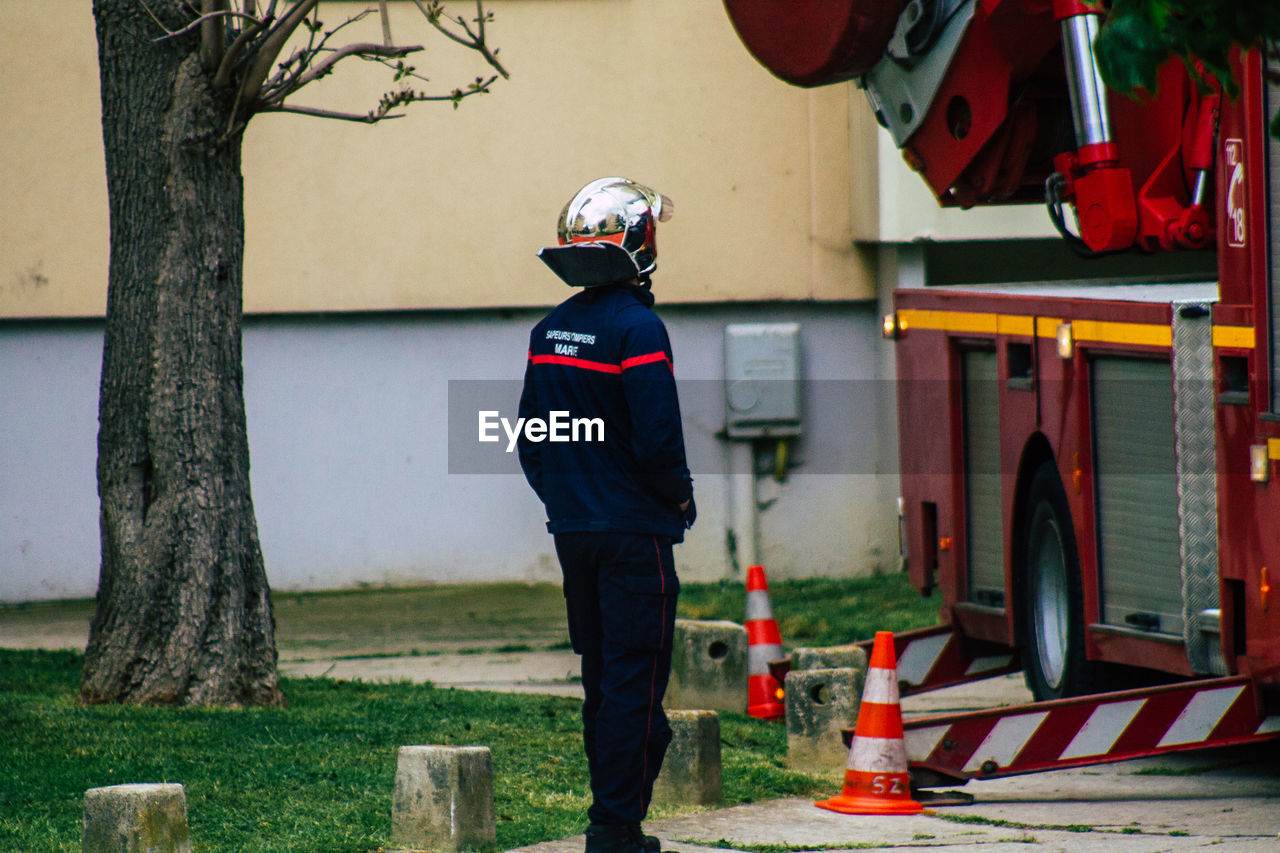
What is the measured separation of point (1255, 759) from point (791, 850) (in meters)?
2.76

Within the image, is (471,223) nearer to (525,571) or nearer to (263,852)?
(525,571)

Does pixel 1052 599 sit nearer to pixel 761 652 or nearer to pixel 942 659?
pixel 942 659

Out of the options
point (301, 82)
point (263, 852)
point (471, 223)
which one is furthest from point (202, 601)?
point (471, 223)

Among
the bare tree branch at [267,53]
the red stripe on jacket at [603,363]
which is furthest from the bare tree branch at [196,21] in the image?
the red stripe on jacket at [603,363]

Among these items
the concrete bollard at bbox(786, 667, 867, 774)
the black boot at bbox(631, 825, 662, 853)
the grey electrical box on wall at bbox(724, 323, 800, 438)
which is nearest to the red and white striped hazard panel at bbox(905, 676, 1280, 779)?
the concrete bollard at bbox(786, 667, 867, 774)

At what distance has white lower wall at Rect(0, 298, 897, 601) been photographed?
46.2 ft

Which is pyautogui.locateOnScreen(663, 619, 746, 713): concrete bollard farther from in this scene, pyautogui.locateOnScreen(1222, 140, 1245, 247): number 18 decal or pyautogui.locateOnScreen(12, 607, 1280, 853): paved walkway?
pyautogui.locateOnScreen(1222, 140, 1245, 247): number 18 decal

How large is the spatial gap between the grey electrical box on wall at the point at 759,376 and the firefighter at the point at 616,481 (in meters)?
9.16

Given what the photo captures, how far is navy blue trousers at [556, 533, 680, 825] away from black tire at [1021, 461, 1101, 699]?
2.89 m

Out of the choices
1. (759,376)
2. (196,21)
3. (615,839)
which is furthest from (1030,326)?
(759,376)

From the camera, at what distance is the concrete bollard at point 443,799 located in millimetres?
5617

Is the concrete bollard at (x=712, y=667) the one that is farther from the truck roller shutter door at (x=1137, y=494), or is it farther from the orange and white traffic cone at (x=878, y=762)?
the orange and white traffic cone at (x=878, y=762)

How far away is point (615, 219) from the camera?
539cm

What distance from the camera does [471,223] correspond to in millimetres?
14352
